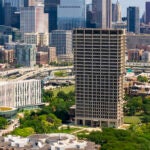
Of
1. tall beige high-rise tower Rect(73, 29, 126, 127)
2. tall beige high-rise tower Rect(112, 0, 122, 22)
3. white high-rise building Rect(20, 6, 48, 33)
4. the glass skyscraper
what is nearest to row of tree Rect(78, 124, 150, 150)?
tall beige high-rise tower Rect(73, 29, 126, 127)

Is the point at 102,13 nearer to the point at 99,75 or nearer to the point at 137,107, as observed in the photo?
the point at 137,107

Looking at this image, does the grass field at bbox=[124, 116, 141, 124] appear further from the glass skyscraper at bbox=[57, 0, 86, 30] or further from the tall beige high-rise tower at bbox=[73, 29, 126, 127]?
the glass skyscraper at bbox=[57, 0, 86, 30]

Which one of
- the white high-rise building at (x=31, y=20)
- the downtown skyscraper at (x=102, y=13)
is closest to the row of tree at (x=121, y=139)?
the white high-rise building at (x=31, y=20)

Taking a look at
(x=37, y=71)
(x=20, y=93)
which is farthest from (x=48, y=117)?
(x=37, y=71)

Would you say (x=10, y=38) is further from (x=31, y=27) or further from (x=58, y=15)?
(x=58, y=15)

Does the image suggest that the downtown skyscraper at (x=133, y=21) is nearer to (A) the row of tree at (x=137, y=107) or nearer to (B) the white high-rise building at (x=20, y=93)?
(B) the white high-rise building at (x=20, y=93)

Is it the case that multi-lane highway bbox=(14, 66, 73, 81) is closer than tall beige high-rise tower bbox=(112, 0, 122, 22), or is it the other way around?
multi-lane highway bbox=(14, 66, 73, 81)
